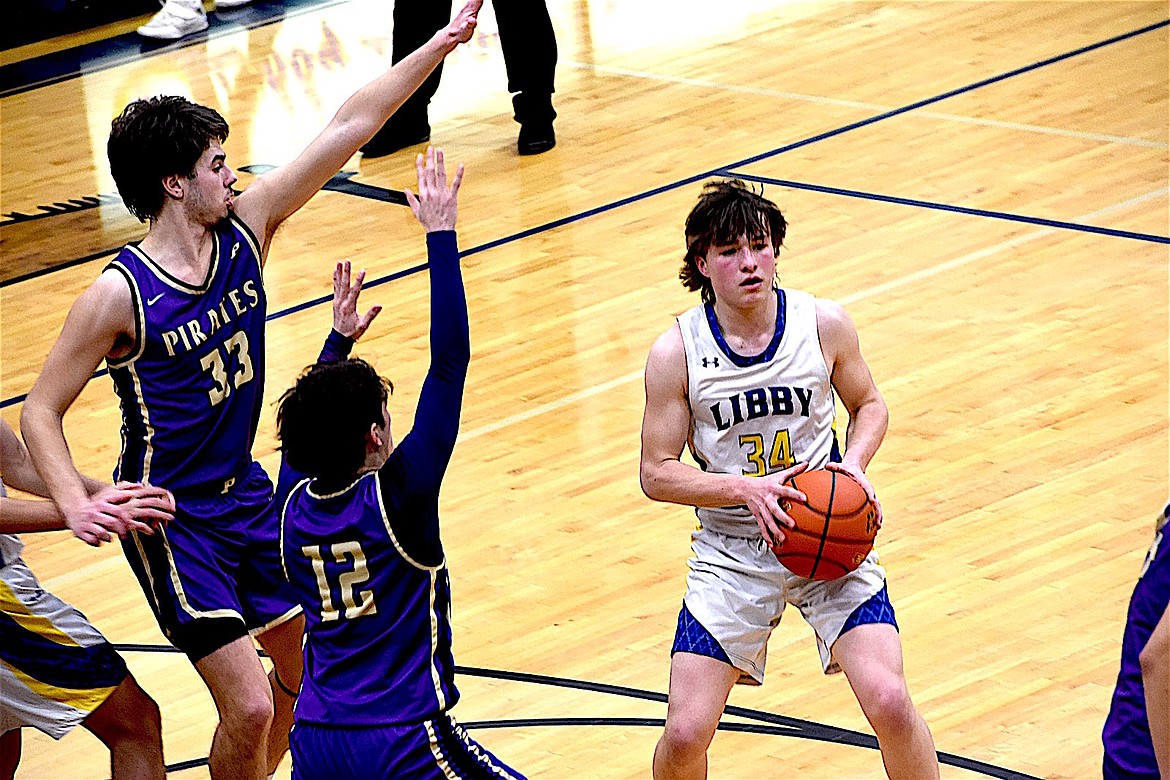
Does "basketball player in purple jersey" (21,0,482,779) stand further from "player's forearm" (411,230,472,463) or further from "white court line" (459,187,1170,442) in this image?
"white court line" (459,187,1170,442)

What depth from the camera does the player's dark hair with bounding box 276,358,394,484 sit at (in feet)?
11.7

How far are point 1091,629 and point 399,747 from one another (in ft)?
8.69

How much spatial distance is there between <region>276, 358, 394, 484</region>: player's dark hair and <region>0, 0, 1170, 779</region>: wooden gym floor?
1.66 meters

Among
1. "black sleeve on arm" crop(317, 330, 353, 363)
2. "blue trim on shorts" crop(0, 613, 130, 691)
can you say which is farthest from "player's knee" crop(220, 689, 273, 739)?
"black sleeve on arm" crop(317, 330, 353, 363)

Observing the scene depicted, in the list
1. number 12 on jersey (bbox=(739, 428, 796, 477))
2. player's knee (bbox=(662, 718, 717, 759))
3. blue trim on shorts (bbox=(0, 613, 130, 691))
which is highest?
number 12 on jersey (bbox=(739, 428, 796, 477))

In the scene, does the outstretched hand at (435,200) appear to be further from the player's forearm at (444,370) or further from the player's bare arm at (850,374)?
the player's bare arm at (850,374)

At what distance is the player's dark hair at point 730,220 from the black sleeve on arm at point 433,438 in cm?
86

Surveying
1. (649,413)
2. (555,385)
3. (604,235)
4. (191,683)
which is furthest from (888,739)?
(604,235)

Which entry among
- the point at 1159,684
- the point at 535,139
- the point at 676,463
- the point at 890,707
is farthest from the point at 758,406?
the point at 535,139

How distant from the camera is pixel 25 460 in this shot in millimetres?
4312

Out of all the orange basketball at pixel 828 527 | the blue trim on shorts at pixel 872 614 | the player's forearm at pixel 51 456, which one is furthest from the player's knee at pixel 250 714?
the blue trim on shorts at pixel 872 614

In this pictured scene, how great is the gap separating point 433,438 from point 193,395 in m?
1.03

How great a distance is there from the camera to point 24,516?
13.2 feet

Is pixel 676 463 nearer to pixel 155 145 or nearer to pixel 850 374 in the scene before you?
pixel 850 374
